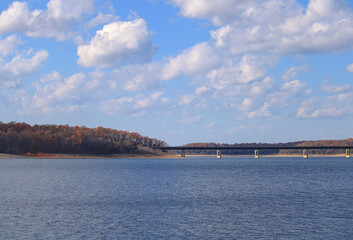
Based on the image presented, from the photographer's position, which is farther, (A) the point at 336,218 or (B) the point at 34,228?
(A) the point at 336,218

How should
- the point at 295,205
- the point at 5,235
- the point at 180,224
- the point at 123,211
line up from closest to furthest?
the point at 5,235 < the point at 180,224 < the point at 123,211 < the point at 295,205

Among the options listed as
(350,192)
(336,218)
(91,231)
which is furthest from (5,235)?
(350,192)

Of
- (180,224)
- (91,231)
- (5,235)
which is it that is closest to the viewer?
(5,235)

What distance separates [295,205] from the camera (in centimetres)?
5081

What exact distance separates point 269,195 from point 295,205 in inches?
430

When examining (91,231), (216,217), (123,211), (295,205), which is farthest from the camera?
(295,205)

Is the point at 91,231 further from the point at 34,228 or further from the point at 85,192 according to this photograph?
the point at 85,192

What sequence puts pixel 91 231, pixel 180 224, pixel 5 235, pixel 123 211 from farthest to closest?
1. pixel 123 211
2. pixel 180 224
3. pixel 91 231
4. pixel 5 235

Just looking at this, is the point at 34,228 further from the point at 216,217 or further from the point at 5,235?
the point at 216,217

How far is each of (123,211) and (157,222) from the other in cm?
743

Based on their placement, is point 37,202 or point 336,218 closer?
point 336,218

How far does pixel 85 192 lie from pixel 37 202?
42.5 feet

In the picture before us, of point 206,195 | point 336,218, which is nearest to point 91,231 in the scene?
point 336,218

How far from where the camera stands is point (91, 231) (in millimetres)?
35875
